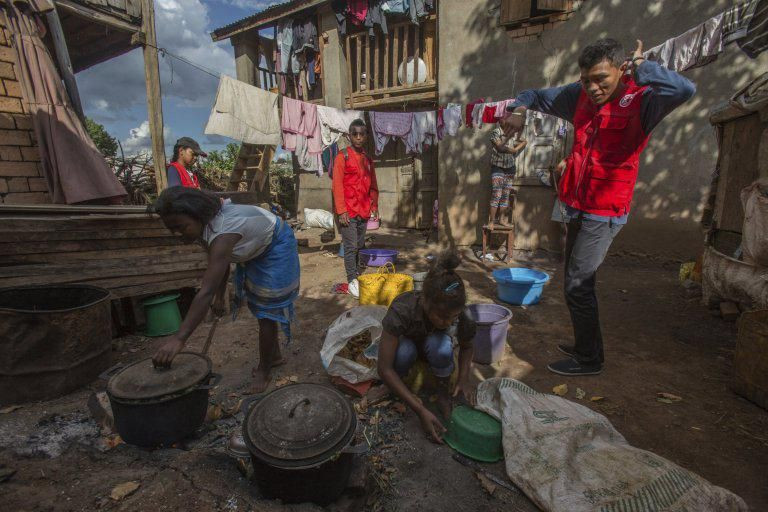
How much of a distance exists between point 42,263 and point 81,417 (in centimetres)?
173

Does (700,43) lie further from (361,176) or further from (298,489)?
(298,489)

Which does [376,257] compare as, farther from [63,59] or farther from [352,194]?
[63,59]

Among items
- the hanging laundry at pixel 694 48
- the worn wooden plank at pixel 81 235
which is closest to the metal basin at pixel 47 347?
the worn wooden plank at pixel 81 235

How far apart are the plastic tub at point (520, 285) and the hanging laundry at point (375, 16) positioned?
706 centimetres

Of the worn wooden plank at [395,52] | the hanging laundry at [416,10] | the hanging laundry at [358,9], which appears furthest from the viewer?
the worn wooden plank at [395,52]

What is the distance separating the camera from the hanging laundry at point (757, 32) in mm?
3281

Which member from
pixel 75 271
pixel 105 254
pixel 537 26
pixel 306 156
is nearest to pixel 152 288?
pixel 105 254

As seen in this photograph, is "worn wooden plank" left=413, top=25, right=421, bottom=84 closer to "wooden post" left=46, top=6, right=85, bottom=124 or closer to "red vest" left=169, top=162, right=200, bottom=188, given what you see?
"red vest" left=169, top=162, right=200, bottom=188

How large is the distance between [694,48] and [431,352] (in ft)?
14.9

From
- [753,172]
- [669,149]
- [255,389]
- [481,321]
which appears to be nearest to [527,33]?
[669,149]

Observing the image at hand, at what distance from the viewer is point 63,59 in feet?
14.6

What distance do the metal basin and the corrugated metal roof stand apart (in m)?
9.12

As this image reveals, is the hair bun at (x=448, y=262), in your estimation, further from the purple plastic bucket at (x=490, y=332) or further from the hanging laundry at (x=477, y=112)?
the hanging laundry at (x=477, y=112)

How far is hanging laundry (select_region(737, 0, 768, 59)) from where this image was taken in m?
3.28
